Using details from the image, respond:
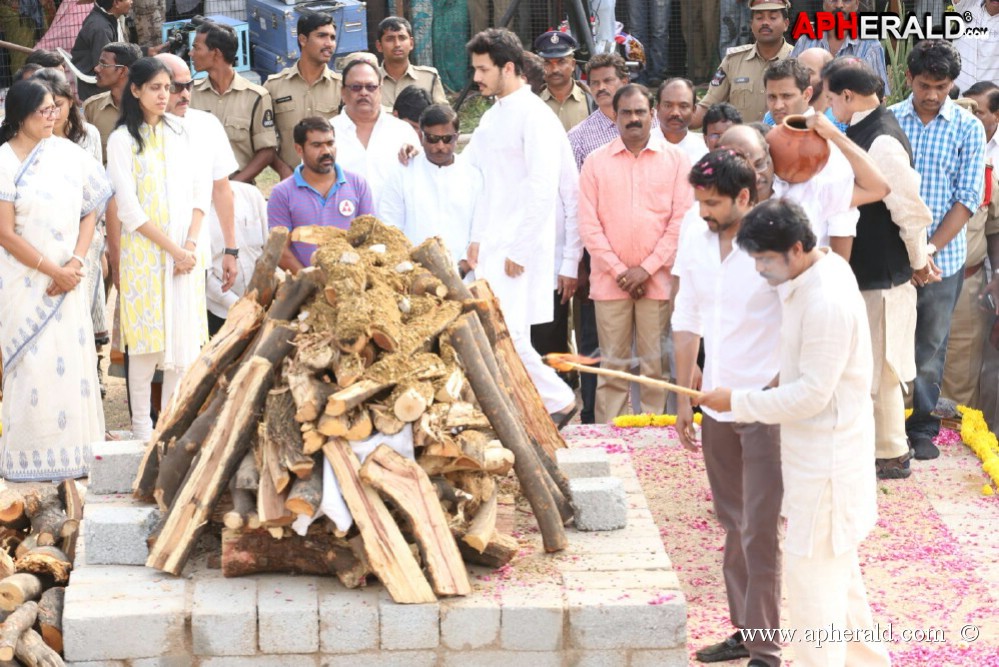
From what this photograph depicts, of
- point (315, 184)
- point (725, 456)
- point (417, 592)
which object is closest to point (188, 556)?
point (417, 592)

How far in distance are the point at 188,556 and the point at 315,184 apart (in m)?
3.01

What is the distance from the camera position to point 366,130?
8.95 m

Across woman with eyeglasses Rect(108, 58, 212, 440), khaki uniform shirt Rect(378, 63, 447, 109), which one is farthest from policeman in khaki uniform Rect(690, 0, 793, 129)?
woman with eyeglasses Rect(108, 58, 212, 440)

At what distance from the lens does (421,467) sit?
545cm

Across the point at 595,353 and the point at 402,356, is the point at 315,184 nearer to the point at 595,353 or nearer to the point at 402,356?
the point at 595,353

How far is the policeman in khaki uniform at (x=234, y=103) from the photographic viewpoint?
971 centimetres

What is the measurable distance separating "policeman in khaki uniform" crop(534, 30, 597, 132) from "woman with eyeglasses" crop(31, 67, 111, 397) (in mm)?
3152

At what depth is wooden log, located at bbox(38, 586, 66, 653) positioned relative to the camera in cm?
559

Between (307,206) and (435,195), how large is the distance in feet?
2.63

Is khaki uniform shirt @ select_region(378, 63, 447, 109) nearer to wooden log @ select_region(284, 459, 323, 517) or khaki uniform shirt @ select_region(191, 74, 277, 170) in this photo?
khaki uniform shirt @ select_region(191, 74, 277, 170)

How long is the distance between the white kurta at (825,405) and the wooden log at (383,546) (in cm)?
138

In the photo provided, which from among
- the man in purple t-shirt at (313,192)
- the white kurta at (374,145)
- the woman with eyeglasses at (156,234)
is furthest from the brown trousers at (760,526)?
Answer: the woman with eyeglasses at (156,234)

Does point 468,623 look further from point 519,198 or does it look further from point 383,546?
point 519,198

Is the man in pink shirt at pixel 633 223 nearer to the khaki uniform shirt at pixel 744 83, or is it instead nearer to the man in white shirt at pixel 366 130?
the man in white shirt at pixel 366 130
